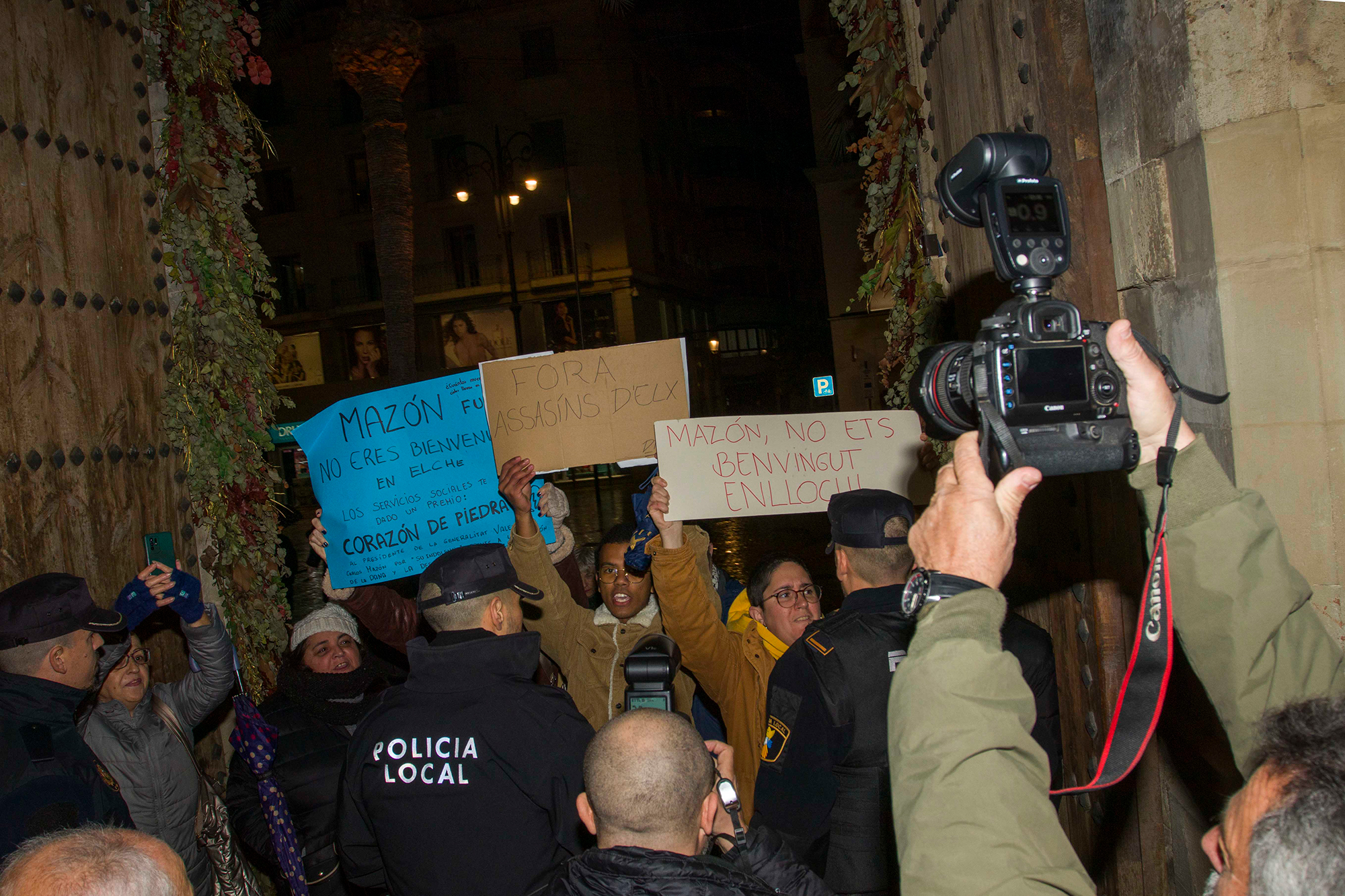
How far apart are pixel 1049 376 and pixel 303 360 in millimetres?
37482

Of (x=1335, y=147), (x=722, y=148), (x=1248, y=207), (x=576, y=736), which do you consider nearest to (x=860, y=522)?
(x=576, y=736)

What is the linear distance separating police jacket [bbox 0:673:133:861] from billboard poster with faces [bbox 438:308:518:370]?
3233 centimetres

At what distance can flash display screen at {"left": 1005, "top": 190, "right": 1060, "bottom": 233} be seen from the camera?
5.68 ft

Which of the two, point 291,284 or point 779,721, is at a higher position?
point 291,284

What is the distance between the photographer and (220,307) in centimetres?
460

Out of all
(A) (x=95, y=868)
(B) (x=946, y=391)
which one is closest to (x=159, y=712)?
(A) (x=95, y=868)

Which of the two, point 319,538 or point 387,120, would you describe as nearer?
point 319,538

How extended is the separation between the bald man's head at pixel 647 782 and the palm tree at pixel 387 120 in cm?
1228

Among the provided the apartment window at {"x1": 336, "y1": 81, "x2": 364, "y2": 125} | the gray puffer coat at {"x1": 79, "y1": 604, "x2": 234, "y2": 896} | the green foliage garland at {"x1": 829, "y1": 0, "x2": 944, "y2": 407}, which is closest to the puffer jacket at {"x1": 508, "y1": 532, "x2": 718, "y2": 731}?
the gray puffer coat at {"x1": 79, "y1": 604, "x2": 234, "y2": 896}

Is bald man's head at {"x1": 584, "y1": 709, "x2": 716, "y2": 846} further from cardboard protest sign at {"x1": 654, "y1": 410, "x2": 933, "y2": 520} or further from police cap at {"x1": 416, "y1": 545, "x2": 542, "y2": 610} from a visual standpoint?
cardboard protest sign at {"x1": 654, "y1": 410, "x2": 933, "y2": 520}

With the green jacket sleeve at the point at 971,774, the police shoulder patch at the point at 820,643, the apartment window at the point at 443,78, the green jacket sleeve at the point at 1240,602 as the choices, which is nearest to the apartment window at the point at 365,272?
the apartment window at the point at 443,78

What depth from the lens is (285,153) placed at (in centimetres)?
3544

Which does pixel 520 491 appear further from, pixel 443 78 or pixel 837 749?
pixel 443 78

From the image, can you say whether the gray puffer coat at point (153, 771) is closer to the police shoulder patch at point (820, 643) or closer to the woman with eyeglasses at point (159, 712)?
the woman with eyeglasses at point (159, 712)
